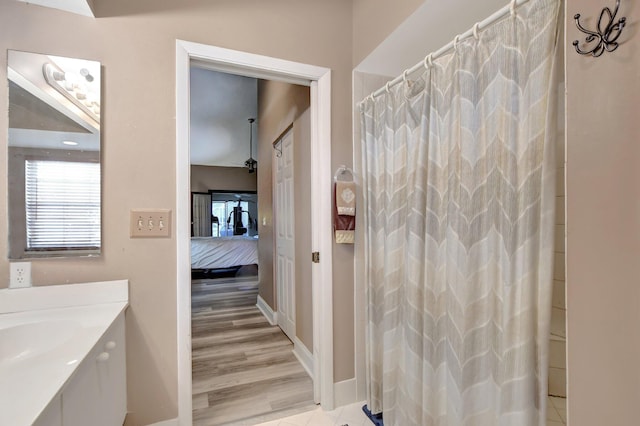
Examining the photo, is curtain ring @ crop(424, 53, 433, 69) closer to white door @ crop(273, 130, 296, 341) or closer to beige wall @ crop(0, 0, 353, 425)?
beige wall @ crop(0, 0, 353, 425)

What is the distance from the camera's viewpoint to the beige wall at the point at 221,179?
25.8 ft

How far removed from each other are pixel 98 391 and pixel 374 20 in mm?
2195

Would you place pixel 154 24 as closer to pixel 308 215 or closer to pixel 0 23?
pixel 0 23

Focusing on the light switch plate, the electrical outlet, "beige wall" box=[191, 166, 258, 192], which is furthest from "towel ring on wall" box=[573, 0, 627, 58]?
"beige wall" box=[191, 166, 258, 192]

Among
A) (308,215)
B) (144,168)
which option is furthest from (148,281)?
(308,215)

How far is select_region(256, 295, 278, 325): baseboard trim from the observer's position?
10.9 ft

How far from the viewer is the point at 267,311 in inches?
140

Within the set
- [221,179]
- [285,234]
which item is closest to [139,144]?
[285,234]

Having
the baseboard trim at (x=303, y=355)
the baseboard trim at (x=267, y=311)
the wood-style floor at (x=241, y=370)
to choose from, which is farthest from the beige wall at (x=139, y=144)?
the baseboard trim at (x=267, y=311)

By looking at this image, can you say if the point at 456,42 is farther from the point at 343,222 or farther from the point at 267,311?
the point at 267,311

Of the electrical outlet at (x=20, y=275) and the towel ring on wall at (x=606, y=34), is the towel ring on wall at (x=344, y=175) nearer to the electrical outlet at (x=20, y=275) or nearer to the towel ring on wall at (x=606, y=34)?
the towel ring on wall at (x=606, y=34)

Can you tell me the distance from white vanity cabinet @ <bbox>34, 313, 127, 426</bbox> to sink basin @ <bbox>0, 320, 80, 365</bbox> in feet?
0.44

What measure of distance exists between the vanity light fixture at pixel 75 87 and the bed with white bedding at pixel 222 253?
14.2 ft

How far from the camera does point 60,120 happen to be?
1.34 m
